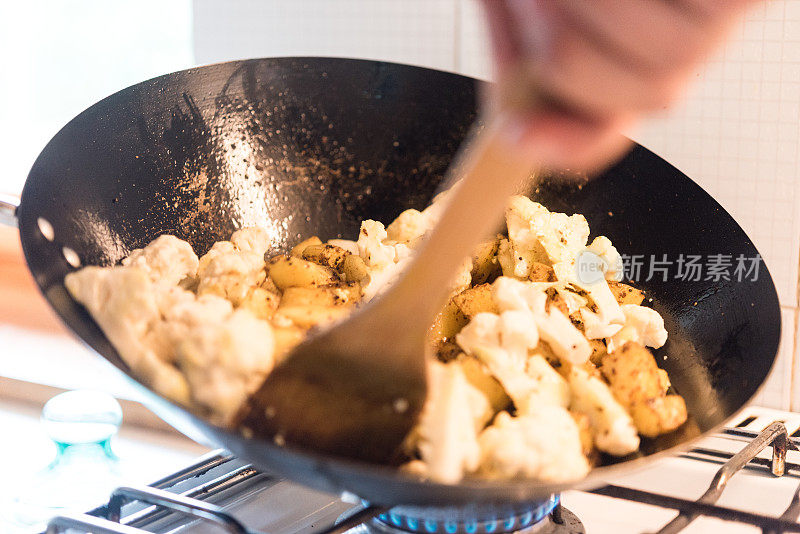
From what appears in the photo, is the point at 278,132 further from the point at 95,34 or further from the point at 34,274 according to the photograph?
the point at 95,34

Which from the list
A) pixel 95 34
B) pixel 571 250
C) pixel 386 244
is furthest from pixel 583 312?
pixel 95 34

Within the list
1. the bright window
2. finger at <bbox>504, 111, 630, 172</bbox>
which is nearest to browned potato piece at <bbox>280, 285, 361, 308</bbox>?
finger at <bbox>504, 111, 630, 172</bbox>

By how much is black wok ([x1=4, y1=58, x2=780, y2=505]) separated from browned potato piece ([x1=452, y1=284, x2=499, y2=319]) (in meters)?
0.18

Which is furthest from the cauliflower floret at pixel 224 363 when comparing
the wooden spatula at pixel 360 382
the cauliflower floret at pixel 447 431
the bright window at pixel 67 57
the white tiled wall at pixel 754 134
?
the bright window at pixel 67 57

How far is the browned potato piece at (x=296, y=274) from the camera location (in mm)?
742

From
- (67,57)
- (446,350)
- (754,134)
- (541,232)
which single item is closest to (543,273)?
(541,232)

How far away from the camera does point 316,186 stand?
3.09 ft

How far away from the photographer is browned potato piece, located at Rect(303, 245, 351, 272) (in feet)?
2.67

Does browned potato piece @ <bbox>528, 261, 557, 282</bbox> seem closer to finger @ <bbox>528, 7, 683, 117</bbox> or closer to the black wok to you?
the black wok

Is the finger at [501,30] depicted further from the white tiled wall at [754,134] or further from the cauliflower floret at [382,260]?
the white tiled wall at [754,134]

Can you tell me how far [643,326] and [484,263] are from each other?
0.17 m

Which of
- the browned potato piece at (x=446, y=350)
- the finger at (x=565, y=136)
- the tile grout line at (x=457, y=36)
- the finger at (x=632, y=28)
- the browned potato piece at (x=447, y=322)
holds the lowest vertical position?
the browned potato piece at (x=446, y=350)

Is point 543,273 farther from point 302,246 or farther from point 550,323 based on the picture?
point 302,246

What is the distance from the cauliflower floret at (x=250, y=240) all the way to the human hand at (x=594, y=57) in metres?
0.50
